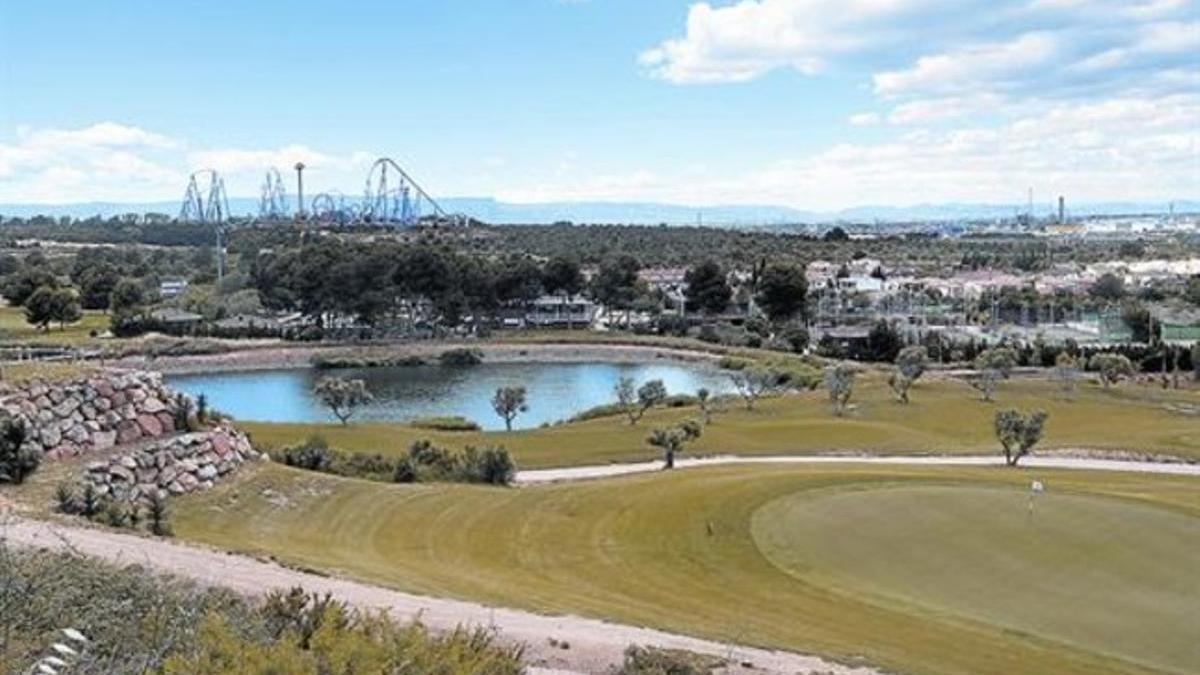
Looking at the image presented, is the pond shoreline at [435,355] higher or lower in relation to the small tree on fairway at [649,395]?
lower

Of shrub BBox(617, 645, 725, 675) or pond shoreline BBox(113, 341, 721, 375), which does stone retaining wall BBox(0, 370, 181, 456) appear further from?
pond shoreline BBox(113, 341, 721, 375)

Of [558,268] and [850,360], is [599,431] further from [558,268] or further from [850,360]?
[558,268]

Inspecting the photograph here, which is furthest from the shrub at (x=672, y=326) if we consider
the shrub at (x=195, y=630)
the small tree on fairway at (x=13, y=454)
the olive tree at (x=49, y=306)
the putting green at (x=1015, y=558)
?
the shrub at (x=195, y=630)

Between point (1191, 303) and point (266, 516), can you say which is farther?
point (1191, 303)

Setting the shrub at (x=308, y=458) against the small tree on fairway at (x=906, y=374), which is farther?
the small tree on fairway at (x=906, y=374)

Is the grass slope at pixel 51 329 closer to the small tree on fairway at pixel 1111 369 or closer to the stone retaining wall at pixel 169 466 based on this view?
the stone retaining wall at pixel 169 466

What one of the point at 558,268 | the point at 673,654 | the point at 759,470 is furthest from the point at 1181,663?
the point at 558,268

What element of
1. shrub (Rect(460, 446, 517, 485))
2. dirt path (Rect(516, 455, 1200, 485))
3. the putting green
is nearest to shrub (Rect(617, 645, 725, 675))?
the putting green
